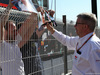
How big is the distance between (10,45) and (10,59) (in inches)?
8.5

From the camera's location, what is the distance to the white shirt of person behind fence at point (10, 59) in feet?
7.08

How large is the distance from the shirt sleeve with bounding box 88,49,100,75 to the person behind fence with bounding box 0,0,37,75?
1065 mm

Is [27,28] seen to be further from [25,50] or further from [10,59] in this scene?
[10,59]

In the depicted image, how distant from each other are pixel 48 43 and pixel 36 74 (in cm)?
76

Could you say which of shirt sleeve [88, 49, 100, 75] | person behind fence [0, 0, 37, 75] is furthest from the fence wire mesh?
shirt sleeve [88, 49, 100, 75]

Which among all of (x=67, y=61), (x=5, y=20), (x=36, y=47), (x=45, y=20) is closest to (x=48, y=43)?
(x=36, y=47)

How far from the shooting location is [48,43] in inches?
130

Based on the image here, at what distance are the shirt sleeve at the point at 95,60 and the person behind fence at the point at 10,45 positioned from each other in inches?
41.9

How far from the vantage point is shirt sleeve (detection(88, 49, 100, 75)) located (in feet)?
6.32

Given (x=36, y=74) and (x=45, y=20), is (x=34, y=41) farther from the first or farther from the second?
(x=36, y=74)

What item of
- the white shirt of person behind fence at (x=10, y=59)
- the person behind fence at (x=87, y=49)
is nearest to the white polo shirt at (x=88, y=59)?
the person behind fence at (x=87, y=49)

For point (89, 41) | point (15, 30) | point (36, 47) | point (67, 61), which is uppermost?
point (15, 30)

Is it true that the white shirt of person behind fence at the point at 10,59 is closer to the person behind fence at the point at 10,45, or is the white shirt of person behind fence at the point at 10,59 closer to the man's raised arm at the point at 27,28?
the person behind fence at the point at 10,45

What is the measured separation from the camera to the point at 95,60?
6.35 ft
